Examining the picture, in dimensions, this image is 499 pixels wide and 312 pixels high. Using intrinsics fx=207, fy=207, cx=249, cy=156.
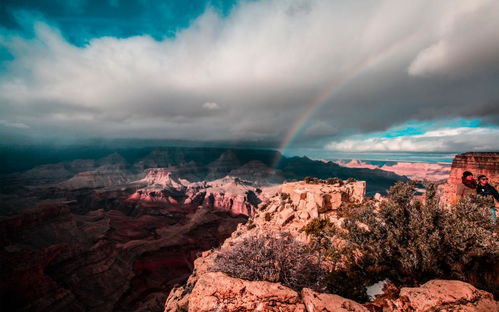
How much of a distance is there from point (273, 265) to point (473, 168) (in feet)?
77.4

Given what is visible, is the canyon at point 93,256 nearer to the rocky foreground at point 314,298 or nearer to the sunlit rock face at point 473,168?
the sunlit rock face at point 473,168

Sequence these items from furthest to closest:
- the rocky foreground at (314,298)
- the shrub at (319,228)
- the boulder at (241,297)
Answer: the shrub at (319,228) < the boulder at (241,297) < the rocky foreground at (314,298)

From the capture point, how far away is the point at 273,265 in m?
9.18

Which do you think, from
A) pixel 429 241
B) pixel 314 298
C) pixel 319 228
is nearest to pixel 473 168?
pixel 319 228

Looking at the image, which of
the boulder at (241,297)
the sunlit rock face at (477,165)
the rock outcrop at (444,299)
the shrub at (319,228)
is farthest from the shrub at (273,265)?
the sunlit rock face at (477,165)

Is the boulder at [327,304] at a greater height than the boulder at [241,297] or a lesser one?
greater

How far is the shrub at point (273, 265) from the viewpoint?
844cm

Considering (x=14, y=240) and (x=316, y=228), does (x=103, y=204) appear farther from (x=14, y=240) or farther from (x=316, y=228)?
(x=316, y=228)

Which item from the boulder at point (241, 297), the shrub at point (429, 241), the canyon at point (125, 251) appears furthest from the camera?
the canyon at point (125, 251)

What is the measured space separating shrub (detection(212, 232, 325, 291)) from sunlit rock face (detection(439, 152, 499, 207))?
15.4 metres

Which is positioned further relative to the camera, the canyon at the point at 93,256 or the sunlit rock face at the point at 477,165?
the canyon at the point at 93,256

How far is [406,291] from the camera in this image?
578 cm

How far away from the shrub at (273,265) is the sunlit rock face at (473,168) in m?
15.4

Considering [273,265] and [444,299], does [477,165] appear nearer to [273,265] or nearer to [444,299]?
[444,299]
